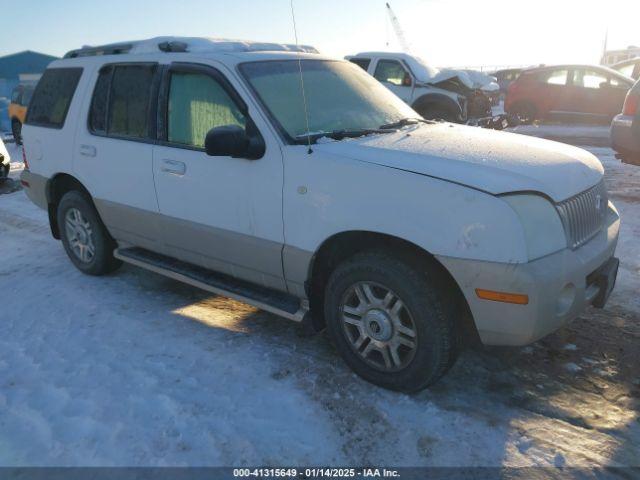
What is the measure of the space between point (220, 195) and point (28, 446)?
174 centimetres

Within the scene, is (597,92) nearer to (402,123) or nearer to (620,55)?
(402,123)

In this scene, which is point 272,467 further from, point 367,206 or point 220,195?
point 220,195

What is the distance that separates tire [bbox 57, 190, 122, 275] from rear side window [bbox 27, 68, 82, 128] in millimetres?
701

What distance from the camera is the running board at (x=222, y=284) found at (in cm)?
340

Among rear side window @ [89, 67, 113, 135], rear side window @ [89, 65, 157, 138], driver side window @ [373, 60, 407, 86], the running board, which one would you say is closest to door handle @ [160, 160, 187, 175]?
rear side window @ [89, 65, 157, 138]

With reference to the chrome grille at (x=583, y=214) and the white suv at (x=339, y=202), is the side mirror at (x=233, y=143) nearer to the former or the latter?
the white suv at (x=339, y=202)

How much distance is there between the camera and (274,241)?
3.34 metres

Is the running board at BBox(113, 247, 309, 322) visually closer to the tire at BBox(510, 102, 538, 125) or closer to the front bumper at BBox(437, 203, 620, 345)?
the front bumper at BBox(437, 203, 620, 345)

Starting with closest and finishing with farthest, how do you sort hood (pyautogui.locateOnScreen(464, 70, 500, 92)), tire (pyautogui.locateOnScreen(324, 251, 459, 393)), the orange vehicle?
1. tire (pyautogui.locateOnScreen(324, 251, 459, 393))
2. hood (pyautogui.locateOnScreen(464, 70, 500, 92))
3. the orange vehicle

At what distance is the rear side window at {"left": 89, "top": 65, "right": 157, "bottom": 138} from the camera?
409 centimetres

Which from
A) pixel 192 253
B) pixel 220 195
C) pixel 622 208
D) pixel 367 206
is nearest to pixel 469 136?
pixel 367 206

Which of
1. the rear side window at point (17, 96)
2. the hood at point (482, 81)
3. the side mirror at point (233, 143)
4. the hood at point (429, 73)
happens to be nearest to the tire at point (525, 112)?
the hood at point (482, 81)

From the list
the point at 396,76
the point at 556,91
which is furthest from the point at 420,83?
the point at 556,91

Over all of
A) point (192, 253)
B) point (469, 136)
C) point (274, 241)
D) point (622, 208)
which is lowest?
point (622, 208)
